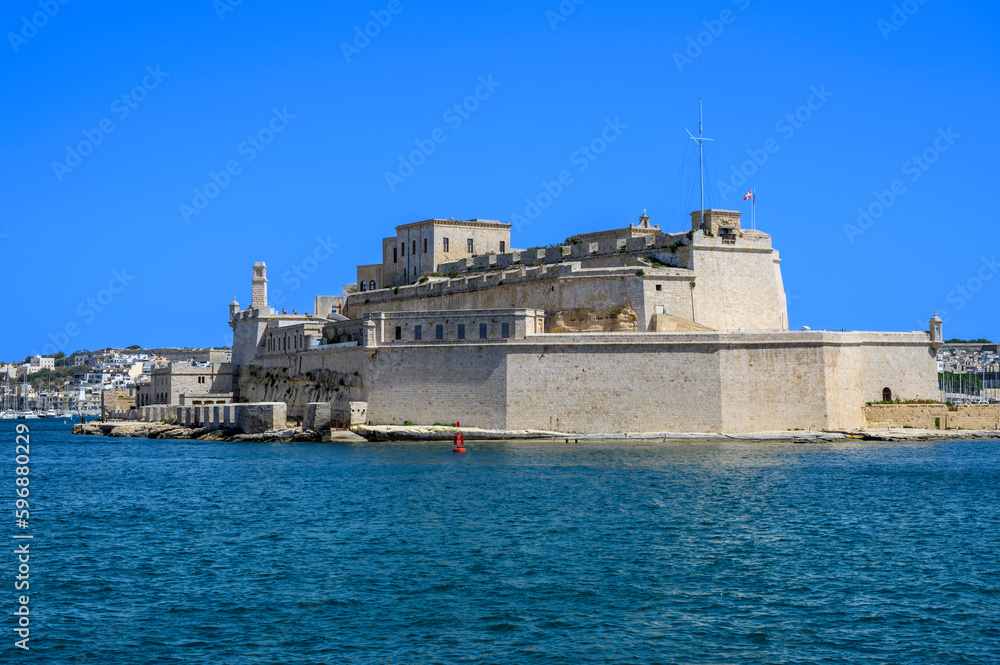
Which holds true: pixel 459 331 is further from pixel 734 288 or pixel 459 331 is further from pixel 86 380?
pixel 86 380

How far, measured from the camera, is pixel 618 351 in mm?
32750

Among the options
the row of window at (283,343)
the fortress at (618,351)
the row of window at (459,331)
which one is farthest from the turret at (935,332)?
the row of window at (283,343)

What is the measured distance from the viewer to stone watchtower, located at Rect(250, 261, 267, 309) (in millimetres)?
45312

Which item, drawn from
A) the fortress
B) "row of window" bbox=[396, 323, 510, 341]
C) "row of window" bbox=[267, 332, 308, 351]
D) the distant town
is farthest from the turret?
the distant town

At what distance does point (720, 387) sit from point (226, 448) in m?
16.0

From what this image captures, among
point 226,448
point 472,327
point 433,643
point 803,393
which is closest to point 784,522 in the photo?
point 433,643

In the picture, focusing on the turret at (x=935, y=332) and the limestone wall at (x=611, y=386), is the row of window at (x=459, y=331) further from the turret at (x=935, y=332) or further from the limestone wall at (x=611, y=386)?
the turret at (x=935, y=332)

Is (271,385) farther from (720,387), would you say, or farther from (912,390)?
(912,390)

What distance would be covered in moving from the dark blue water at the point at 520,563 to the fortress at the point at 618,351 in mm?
4769

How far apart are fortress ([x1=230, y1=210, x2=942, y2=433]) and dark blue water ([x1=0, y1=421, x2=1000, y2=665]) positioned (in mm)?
4769

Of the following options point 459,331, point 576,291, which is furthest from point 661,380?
point 459,331

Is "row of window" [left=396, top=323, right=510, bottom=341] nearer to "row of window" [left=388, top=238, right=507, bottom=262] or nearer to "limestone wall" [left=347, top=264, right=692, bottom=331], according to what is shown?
"limestone wall" [left=347, top=264, right=692, bottom=331]

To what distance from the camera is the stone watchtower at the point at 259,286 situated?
149 ft

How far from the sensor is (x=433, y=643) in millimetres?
11680
